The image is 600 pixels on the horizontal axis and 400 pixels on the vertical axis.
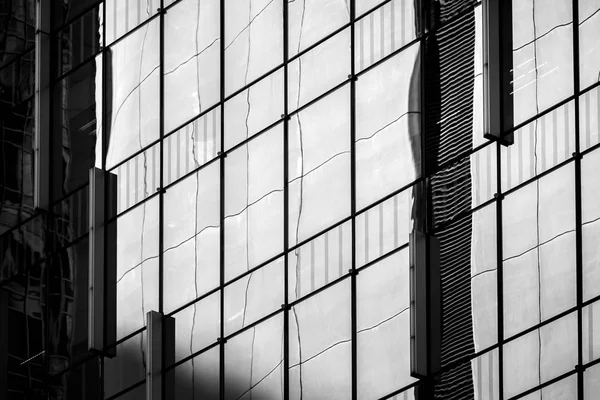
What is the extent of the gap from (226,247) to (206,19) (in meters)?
5.55

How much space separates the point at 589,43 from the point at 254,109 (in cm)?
798

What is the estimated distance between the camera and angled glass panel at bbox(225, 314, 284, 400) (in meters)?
32.5

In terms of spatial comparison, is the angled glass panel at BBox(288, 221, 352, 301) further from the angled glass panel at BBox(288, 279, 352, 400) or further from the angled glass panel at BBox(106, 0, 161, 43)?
the angled glass panel at BBox(106, 0, 161, 43)

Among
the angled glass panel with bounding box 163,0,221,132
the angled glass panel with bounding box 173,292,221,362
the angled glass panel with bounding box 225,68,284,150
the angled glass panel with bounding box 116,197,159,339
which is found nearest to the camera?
the angled glass panel with bounding box 225,68,284,150

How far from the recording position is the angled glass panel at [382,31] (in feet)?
104

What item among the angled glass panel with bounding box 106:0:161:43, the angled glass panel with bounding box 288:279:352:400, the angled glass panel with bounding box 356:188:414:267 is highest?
the angled glass panel with bounding box 106:0:161:43

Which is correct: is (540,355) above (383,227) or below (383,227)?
below

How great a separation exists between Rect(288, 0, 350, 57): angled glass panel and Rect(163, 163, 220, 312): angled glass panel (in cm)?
351

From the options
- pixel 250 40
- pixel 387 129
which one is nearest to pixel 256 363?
pixel 387 129

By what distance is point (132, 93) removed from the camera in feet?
119

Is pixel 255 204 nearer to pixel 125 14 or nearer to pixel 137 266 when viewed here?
pixel 137 266

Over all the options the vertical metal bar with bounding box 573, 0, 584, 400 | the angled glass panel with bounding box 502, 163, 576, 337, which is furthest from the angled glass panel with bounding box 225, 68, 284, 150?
the vertical metal bar with bounding box 573, 0, 584, 400

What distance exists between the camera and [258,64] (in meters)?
34.0

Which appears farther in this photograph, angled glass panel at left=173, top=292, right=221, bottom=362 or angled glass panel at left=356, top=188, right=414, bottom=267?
angled glass panel at left=173, top=292, right=221, bottom=362
